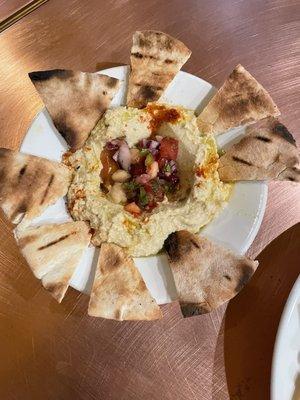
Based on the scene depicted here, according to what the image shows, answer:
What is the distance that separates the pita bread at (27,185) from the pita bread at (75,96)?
0.10m

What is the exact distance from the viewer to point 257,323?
1444mm

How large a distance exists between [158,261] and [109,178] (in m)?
0.28

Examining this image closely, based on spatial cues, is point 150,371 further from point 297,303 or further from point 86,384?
point 297,303

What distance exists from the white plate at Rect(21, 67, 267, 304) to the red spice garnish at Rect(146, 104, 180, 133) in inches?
1.2

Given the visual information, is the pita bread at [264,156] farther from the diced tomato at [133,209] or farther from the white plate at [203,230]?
the diced tomato at [133,209]

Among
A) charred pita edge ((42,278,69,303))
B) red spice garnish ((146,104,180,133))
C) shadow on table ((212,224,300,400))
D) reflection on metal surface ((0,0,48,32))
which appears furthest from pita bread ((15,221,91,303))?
reflection on metal surface ((0,0,48,32))

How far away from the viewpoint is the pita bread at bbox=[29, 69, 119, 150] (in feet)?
4.55

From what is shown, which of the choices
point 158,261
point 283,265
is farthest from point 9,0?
point 283,265

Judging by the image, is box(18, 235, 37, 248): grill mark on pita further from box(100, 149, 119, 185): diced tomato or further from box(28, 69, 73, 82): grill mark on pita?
box(28, 69, 73, 82): grill mark on pita

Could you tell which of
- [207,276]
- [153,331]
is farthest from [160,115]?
[153,331]

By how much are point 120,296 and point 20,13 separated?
40.4 inches

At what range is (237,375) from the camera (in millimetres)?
1418

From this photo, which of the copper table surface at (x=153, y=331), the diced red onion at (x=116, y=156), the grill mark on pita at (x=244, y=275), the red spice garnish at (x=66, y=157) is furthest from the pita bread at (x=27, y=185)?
the grill mark on pita at (x=244, y=275)

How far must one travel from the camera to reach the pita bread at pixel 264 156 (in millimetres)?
1324
